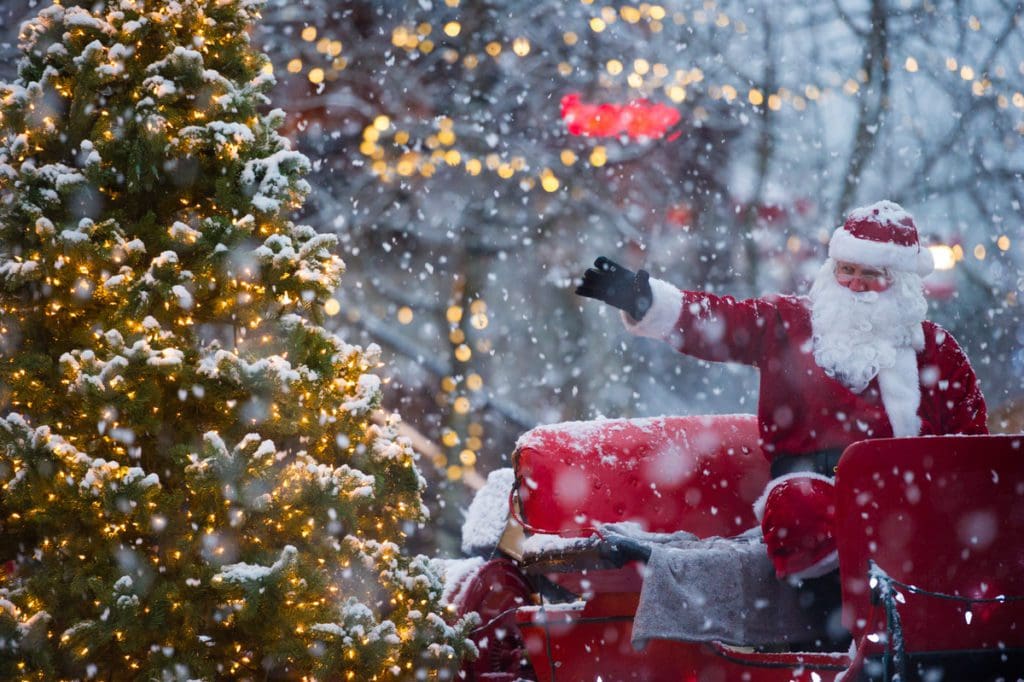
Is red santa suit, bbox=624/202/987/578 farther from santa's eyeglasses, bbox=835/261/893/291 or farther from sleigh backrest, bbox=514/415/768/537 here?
sleigh backrest, bbox=514/415/768/537

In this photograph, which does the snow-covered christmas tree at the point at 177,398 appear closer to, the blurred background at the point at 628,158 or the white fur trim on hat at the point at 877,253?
the white fur trim on hat at the point at 877,253

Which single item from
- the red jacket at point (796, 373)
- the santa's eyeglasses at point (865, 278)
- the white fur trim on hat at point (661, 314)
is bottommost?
the red jacket at point (796, 373)

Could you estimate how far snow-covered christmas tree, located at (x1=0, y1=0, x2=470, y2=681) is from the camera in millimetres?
3383

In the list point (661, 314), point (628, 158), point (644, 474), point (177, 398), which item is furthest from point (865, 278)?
point (628, 158)

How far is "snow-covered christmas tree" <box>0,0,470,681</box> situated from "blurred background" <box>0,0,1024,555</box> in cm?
580

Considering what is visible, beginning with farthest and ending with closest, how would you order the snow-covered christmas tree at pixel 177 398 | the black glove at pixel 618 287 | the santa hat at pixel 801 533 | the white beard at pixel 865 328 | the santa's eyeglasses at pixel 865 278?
the santa's eyeglasses at pixel 865 278, the white beard at pixel 865 328, the black glove at pixel 618 287, the snow-covered christmas tree at pixel 177 398, the santa hat at pixel 801 533

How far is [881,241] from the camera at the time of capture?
13.3 feet

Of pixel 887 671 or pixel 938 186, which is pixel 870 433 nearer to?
pixel 887 671

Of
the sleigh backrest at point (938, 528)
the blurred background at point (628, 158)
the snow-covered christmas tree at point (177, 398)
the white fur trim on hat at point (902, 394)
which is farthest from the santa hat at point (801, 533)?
the blurred background at point (628, 158)

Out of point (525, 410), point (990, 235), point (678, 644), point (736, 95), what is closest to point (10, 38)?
point (525, 410)

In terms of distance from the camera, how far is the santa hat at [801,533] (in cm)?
325

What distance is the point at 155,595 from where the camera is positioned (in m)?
3.36

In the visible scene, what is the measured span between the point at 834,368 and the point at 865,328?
0.20 metres

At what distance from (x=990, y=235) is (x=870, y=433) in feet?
23.2
